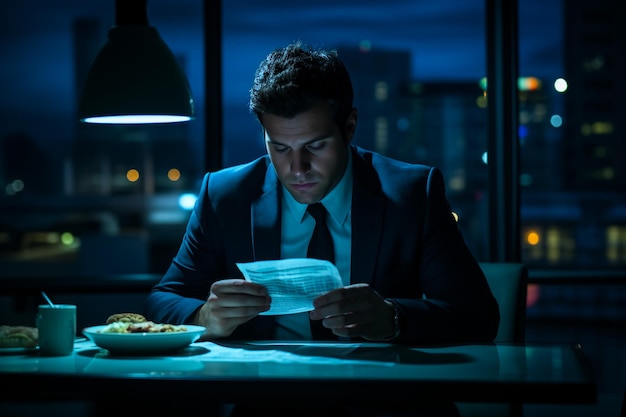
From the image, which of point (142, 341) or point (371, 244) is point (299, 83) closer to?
point (371, 244)

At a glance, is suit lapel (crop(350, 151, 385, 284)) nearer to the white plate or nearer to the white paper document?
the white paper document

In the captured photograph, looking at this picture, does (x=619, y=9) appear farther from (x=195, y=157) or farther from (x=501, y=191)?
(x=195, y=157)

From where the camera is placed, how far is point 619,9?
13.1 ft

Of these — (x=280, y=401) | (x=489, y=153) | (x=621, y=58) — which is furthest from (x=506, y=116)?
(x=621, y=58)

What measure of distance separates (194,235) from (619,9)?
282 centimetres

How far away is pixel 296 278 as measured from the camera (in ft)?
5.66

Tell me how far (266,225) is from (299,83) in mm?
403

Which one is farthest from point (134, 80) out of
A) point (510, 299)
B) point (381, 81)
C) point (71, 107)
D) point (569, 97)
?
point (569, 97)

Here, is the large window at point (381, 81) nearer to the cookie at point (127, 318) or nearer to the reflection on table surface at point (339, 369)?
the cookie at point (127, 318)

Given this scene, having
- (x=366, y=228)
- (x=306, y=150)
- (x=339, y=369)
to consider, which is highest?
(x=306, y=150)

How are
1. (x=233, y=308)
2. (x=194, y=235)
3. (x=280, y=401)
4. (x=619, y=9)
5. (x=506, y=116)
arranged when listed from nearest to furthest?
(x=280, y=401), (x=233, y=308), (x=194, y=235), (x=506, y=116), (x=619, y=9)

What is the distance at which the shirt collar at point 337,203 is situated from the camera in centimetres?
215

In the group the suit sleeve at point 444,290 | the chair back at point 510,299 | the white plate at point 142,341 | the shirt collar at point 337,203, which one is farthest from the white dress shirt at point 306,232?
the chair back at point 510,299

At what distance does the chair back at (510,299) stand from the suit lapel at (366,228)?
0.56 metres
